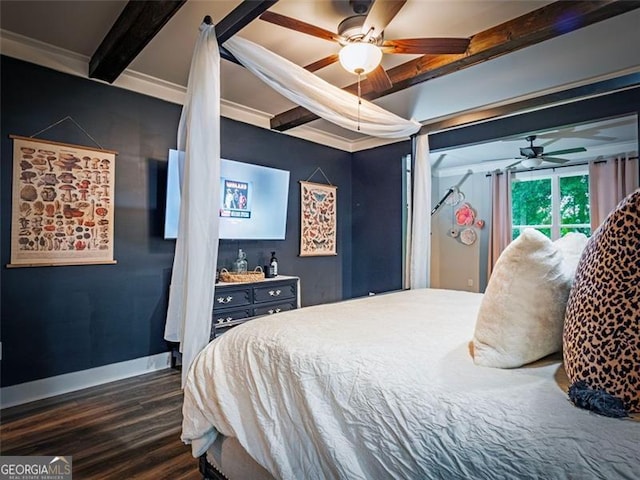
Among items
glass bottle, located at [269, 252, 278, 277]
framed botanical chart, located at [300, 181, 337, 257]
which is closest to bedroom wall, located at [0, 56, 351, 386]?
glass bottle, located at [269, 252, 278, 277]

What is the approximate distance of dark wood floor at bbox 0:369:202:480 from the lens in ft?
6.13

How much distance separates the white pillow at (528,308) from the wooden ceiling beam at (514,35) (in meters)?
1.65

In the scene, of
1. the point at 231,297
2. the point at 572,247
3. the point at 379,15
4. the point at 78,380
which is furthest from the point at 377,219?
the point at 78,380

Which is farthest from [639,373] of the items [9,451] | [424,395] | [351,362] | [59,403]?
[59,403]

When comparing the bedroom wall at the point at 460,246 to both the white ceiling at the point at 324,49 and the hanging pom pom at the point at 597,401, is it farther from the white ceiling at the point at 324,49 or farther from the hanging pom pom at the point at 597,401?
the hanging pom pom at the point at 597,401

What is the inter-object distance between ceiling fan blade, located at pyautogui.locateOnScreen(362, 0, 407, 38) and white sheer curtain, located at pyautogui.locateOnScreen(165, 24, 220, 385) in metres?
0.88

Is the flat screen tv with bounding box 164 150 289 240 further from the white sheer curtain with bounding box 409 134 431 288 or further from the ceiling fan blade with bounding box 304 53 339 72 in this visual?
the white sheer curtain with bounding box 409 134 431 288

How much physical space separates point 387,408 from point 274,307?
2681 mm

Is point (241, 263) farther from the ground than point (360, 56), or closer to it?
closer to it

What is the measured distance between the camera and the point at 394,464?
0.98 meters

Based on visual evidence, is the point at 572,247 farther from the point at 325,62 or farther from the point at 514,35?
the point at 325,62

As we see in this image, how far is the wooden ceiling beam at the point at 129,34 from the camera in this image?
2.03 metres

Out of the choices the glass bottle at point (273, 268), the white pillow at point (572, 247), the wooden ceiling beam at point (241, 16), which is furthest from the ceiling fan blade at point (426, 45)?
the glass bottle at point (273, 268)

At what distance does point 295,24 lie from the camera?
2.00m
